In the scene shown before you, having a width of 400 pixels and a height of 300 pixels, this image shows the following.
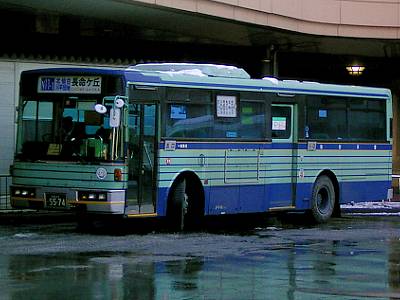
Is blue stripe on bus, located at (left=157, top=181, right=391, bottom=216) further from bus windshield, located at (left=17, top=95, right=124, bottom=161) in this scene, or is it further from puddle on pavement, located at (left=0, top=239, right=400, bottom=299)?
puddle on pavement, located at (left=0, top=239, right=400, bottom=299)

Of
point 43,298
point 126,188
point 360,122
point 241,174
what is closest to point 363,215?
point 360,122

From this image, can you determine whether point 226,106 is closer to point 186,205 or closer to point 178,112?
point 178,112

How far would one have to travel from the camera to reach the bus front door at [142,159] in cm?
1786

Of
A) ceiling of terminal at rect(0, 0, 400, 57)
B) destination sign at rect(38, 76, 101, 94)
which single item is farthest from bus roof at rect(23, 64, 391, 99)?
ceiling of terminal at rect(0, 0, 400, 57)

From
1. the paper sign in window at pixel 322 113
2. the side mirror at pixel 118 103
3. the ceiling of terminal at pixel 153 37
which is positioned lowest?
the side mirror at pixel 118 103

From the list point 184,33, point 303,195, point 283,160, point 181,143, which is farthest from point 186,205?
point 184,33

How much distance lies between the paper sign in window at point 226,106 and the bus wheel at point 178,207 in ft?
5.48

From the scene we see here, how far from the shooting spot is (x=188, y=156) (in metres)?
18.8

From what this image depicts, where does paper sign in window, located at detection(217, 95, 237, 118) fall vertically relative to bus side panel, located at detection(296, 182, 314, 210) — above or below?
above

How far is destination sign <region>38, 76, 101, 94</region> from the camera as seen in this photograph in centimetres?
1764

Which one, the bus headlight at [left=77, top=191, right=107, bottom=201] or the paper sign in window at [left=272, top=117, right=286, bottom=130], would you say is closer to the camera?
the bus headlight at [left=77, top=191, right=107, bottom=201]

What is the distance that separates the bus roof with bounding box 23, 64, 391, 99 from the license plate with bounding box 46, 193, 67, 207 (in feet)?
7.38

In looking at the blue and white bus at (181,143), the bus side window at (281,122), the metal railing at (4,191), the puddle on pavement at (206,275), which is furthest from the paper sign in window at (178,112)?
the metal railing at (4,191)

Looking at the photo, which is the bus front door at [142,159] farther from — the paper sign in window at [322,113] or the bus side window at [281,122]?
the paper sign in window at [322,113]
